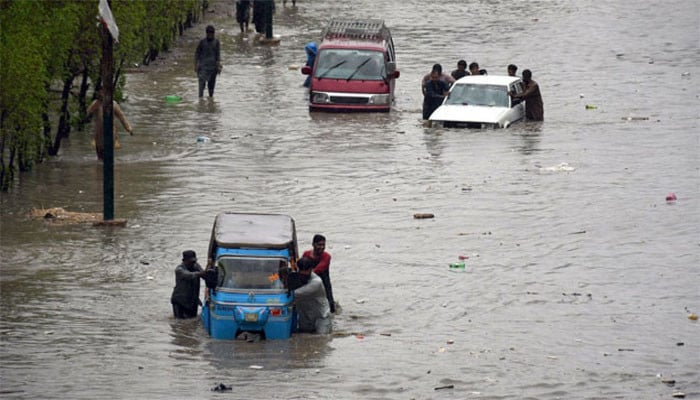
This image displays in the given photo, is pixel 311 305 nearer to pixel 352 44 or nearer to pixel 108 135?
pixel 108 135

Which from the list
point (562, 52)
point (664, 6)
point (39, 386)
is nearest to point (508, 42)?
point (562, 52)

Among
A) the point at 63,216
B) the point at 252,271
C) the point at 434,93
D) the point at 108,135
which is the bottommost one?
the point at 63,216

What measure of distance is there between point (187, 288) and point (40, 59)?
8.82m

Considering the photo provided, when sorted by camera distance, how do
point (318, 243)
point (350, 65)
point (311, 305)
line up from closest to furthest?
1. point (311, 305)
2. point (318, 243)
3. point (350, 65)

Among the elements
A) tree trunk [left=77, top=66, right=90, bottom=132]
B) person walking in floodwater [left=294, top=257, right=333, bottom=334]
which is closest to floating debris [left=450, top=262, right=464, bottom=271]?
person walking in floodwater [left=294, top=257, right=333, bottom=334]

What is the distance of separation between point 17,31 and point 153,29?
13498mm

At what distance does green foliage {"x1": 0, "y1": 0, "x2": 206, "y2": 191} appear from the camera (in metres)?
25.6

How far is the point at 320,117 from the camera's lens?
113ft

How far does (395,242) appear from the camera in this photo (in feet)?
74.9

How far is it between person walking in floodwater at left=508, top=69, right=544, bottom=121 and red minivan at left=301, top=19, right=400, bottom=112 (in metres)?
3.15

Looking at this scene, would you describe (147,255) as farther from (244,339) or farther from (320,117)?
(320,117)

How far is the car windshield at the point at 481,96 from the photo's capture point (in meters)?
32.7

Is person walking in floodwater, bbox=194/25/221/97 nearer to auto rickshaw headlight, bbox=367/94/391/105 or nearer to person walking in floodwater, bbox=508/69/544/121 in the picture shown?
auto rickshaw headlight, bbox=367/94/391/105

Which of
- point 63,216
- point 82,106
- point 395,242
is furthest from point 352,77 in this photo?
point 395,242
